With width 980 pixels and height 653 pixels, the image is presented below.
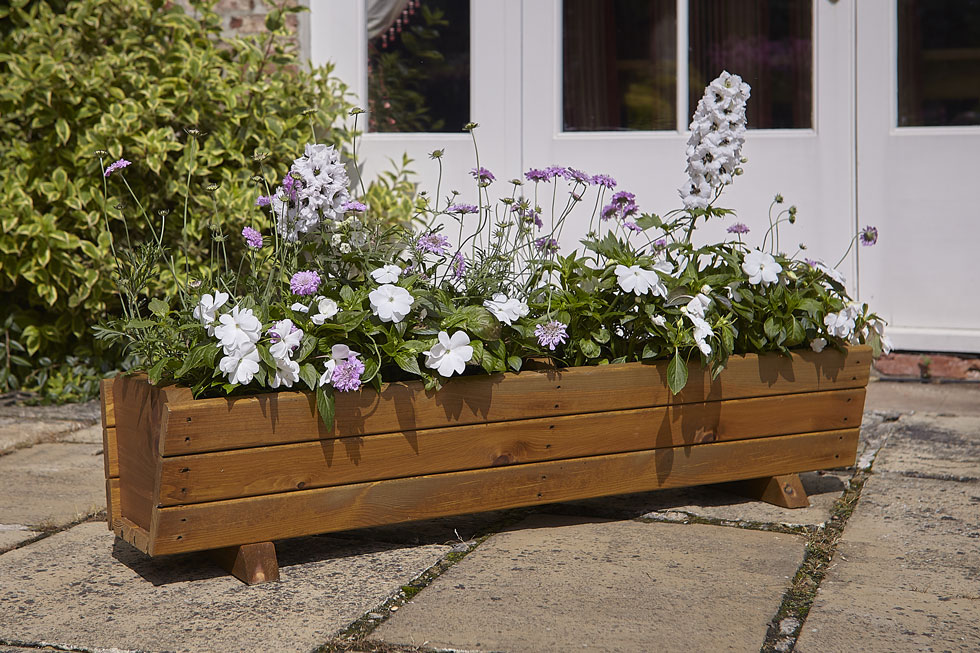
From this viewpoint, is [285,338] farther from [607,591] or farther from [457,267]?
[607,591]

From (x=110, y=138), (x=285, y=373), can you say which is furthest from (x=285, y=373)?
(x=110, y=138)

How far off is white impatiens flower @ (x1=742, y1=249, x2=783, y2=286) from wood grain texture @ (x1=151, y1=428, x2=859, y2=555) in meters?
0.37

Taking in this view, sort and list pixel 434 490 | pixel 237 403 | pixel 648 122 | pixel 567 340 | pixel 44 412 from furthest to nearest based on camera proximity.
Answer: pixel 648 122
pixel 44 412
pixel 567 340
pixel 434 490
pixel 237 403

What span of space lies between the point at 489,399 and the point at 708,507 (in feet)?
2.19

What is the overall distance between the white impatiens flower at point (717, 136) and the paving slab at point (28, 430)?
2.09 m

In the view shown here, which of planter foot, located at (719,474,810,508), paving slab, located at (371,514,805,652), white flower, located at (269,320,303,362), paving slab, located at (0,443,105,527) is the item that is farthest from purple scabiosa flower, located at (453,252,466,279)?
paving slab, located at (0,443,105,527)

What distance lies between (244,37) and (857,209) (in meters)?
2.34

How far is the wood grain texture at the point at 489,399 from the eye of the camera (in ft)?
5.93

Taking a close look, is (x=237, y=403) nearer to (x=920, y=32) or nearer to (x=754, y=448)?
(x=754, y=448)


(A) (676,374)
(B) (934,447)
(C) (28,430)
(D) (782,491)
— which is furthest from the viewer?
(C) (28,430)

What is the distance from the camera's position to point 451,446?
2.03 metres

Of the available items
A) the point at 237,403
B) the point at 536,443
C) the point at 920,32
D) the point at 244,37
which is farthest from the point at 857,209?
the point at 237,403

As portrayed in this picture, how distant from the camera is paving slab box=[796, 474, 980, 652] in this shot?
5.44 ft

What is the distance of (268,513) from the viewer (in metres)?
1.89
